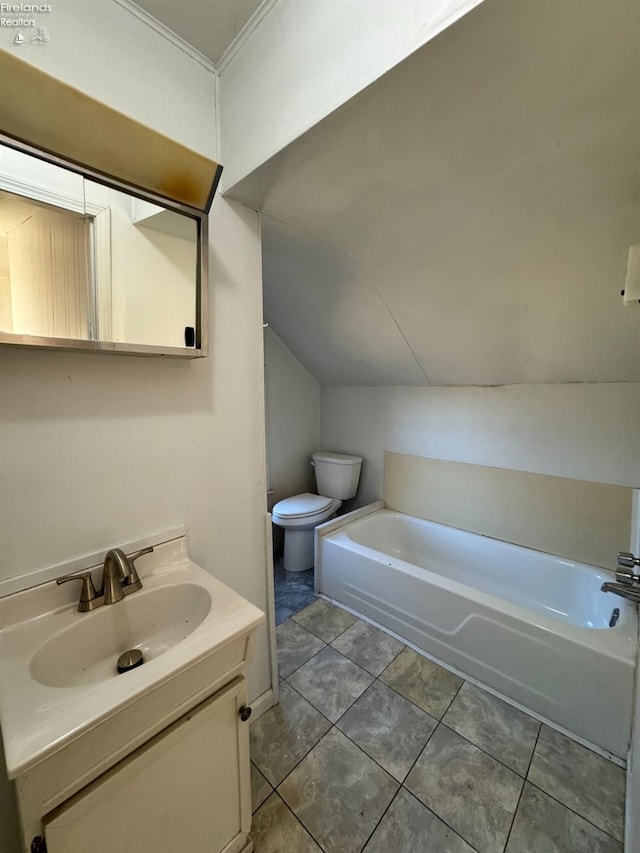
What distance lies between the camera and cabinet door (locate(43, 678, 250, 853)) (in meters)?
0.62

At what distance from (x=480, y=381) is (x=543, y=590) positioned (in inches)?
51.0

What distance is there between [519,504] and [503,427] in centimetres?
49

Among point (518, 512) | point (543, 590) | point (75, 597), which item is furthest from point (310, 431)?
point (75, 597)

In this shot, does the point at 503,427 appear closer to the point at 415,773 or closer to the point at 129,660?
the point at 415,773

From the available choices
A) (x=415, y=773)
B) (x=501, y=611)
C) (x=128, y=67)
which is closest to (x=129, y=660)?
(x=415, y=773)

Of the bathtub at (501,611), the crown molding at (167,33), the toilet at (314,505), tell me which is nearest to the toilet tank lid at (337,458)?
the toilet at (314,505)

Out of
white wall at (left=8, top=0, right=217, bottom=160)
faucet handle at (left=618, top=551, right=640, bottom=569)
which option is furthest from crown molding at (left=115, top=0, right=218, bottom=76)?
faucet handle at (left=618, top=551, right=640, bottom=569)

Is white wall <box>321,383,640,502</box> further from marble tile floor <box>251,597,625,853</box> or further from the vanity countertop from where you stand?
the vanity countertop

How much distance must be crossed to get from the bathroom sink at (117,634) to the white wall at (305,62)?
4.51ft

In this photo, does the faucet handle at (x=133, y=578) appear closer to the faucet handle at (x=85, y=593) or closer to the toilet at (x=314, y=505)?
the faucet handle at (x=85, y=593)

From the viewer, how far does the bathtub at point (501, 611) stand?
4.21 ft

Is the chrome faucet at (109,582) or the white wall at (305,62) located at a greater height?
the white wall at (305,62)

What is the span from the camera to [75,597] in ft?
3.07

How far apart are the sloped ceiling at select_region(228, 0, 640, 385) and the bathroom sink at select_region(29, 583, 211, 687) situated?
138 cm
